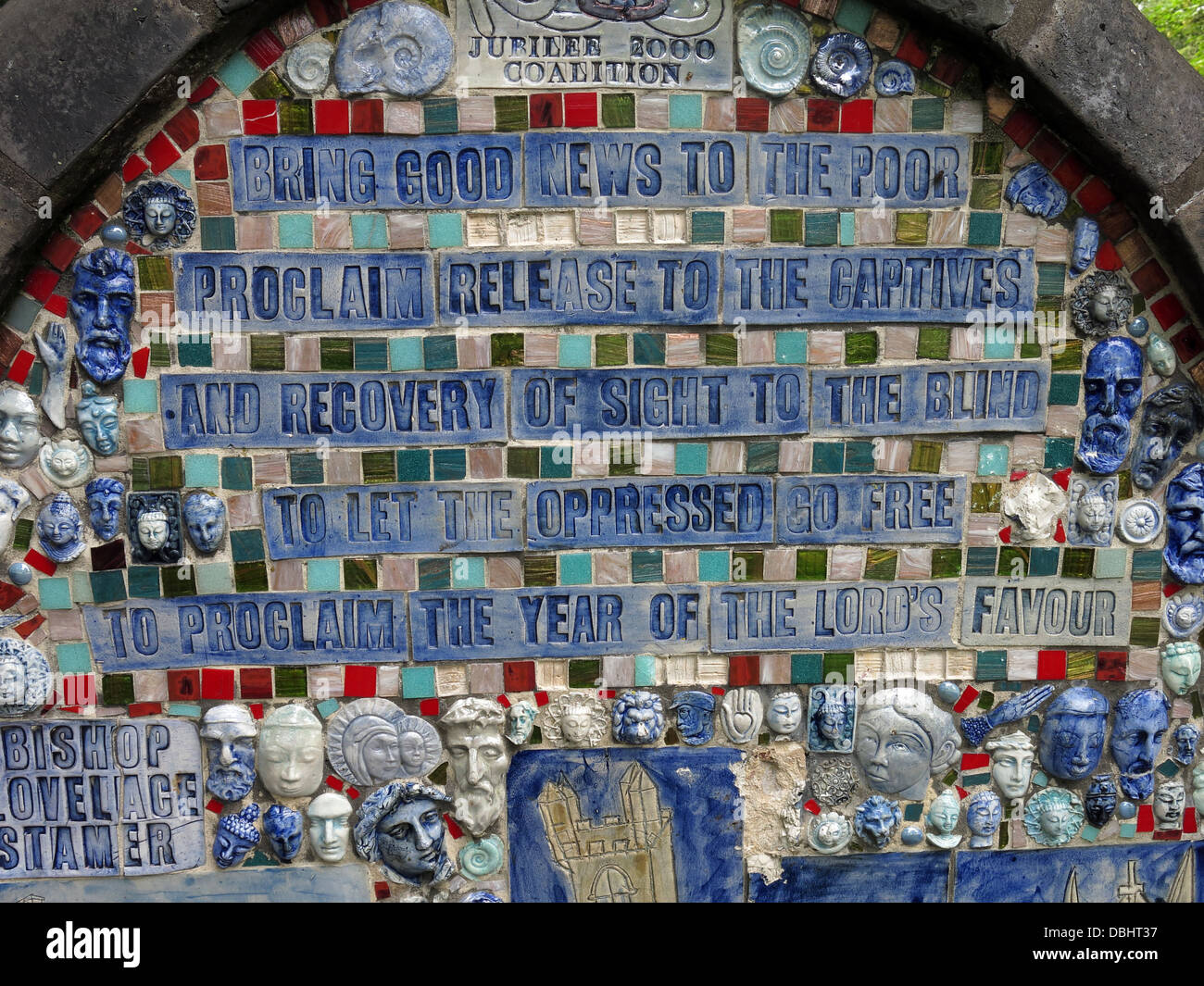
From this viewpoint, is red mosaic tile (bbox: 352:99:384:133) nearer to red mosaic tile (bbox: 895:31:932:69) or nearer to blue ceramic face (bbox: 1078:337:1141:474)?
red mosaic tile (bbox: 895:31:932:69)

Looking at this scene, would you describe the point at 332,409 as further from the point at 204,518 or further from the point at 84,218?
the point at 84,218

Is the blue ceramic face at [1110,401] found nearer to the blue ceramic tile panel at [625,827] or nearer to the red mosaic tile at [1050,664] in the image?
the red mosaic tile at [1050,664]

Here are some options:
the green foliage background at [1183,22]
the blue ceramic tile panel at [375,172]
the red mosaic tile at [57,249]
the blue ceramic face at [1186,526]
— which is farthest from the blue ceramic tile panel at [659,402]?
the green foliage background at [1183,22]

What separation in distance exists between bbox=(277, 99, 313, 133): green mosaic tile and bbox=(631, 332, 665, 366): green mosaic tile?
1.29m

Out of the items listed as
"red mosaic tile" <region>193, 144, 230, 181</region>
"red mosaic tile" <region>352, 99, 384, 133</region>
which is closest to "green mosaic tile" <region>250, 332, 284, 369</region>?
"red mosaic tile" <region>193, 144, 230, 181</region>

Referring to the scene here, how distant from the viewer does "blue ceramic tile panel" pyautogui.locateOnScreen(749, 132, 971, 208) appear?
367cm

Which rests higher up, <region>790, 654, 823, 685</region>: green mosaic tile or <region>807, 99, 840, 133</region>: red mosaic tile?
<region>807, 99, 840, 133</region>: red mosaic tile

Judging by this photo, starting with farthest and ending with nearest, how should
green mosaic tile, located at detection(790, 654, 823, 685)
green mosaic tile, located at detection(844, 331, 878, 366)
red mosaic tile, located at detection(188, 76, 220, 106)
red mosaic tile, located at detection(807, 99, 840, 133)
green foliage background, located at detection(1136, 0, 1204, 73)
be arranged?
1. green foliage background, located at detection(1136, 0, 1204, 73)
2. green mosaic tile, located at detection(790, 654, 823, 685)
3. green mosaic tile, located at detection(844, 331, 878, 366)
4. red mosaic tile, located at detection(807, 99, 840, 133)
5. red mosaic tile, located at detection(188, 76, 220, 106)

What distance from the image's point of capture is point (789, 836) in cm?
394

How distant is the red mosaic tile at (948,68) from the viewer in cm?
365

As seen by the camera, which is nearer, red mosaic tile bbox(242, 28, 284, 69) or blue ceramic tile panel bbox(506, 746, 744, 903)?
red mosaic tile bbox(242, 28, 284, 69)

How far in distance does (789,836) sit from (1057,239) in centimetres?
230

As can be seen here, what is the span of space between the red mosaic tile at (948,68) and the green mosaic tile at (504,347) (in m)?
1.65

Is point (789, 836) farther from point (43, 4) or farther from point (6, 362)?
A: point (43, 4)
